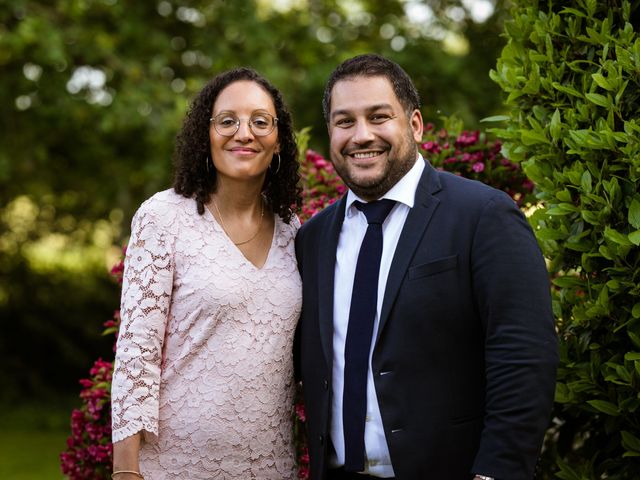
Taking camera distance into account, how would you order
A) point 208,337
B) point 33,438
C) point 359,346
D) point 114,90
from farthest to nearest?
point 33,438 < point 114,90 < point 208,337 < point 359,346

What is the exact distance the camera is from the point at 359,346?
2.86m

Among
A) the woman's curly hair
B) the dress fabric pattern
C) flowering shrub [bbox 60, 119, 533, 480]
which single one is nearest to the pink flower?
flowering shrub [bbox 60, 119, 533, 480]

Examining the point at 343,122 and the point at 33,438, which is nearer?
the point at 343,122

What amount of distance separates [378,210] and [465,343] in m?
0.58

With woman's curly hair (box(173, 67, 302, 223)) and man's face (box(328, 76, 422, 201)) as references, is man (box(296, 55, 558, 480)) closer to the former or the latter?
man's face (box(328, 76, 422, 201))

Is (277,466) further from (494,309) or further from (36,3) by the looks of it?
(36,3)

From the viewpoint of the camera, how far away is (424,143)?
446 cm

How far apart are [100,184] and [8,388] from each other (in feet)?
11.0

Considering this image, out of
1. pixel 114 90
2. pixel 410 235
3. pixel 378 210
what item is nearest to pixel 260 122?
pixel 378 210

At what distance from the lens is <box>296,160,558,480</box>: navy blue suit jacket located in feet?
8.59

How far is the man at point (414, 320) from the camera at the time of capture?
2637mm

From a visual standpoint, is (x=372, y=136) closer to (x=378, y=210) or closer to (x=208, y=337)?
(x=378, y=210)

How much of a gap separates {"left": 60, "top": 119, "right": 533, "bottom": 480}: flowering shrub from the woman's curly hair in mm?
764

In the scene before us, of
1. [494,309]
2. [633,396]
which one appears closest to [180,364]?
[494,309]
